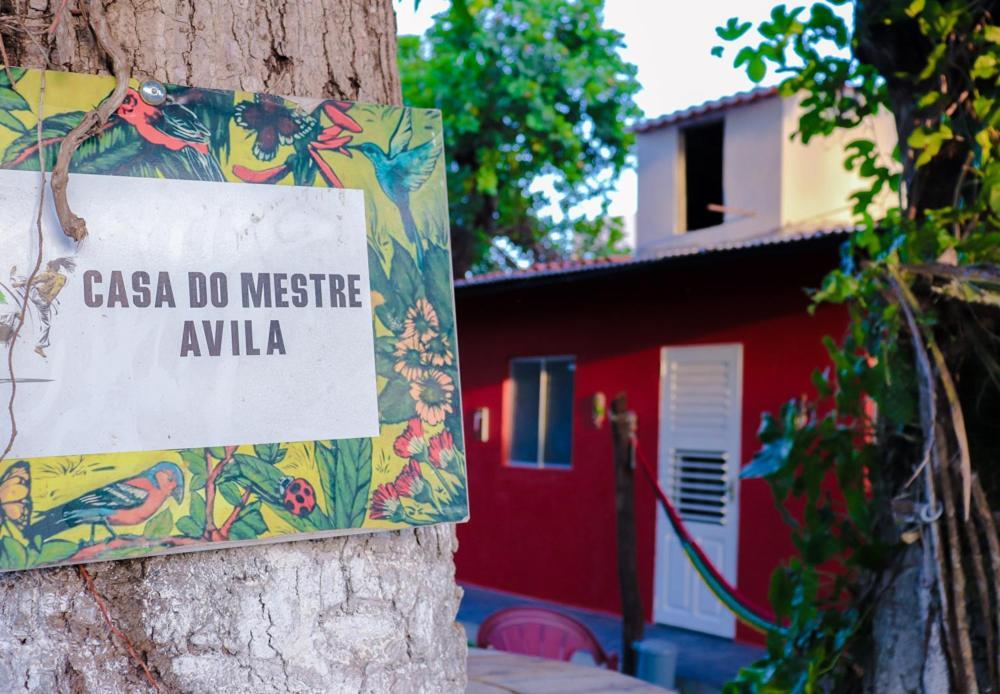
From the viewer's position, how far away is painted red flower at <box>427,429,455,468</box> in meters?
1.12

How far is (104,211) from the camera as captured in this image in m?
0.98

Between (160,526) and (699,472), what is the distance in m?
7.36

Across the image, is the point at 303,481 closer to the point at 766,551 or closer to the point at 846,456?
the point at 846,456

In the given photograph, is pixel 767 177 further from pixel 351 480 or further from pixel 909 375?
pixel 351 480

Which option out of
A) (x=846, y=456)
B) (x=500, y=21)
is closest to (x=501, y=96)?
(x=500, y=21)

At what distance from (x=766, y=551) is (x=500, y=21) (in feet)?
35.0

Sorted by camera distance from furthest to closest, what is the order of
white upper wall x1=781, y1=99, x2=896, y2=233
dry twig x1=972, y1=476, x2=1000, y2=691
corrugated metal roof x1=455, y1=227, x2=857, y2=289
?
white upper wall x1=781, y1=99, x2=896, y2=233
corrugated metal roof x1=455, y1=227, x2=857, y2=289
dry twig x1=972, y1=476, x2=1000, y2=691

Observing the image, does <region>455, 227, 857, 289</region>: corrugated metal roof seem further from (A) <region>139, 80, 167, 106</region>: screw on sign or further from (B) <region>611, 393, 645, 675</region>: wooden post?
(A) <region>139, 80, 167, 106</region>: screw on sign

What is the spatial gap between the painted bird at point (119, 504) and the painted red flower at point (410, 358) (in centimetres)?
25

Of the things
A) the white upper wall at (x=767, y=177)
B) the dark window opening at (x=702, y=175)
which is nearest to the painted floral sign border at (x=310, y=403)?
the white upper wall at (x=767, y=177)

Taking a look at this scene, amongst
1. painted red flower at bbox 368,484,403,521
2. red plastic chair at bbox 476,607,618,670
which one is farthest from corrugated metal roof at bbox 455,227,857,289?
painted red flower at bbox 368,484,403,521

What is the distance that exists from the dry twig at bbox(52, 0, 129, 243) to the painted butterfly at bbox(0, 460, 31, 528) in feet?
0.67

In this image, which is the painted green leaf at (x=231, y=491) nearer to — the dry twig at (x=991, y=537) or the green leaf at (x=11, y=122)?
the green leaf at (x=11, y=122)

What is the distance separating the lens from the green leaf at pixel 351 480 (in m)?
1.06
